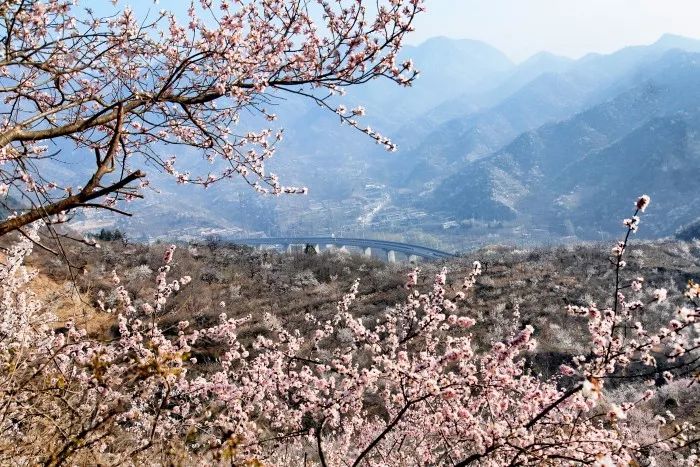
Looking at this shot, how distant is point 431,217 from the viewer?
655 feet

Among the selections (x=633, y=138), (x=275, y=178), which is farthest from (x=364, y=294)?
(x=633, y=138)

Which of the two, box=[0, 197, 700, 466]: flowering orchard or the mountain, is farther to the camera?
the mountain

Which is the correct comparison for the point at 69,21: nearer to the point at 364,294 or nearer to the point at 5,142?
the point at 5,142

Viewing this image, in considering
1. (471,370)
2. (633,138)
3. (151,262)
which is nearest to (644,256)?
(151,262)

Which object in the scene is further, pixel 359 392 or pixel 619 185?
pixel 619 185

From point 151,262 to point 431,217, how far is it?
586ft

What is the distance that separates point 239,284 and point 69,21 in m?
21.9

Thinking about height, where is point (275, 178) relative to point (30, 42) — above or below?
below

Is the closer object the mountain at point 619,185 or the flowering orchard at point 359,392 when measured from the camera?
the flowering orchard at point 359,392

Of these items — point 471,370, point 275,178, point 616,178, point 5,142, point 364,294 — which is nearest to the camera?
point 5,142

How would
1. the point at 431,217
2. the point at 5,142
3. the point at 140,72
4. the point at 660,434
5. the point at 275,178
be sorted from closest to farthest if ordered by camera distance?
the point at 5,142 < the point at 140,72 < the point at 275,178 < the point at 660,434 < the point at 431,217

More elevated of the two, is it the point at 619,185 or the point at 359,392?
the point at 619,185

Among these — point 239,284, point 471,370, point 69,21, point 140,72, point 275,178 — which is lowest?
point 239,284

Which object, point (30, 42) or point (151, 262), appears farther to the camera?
point (151, 262)
